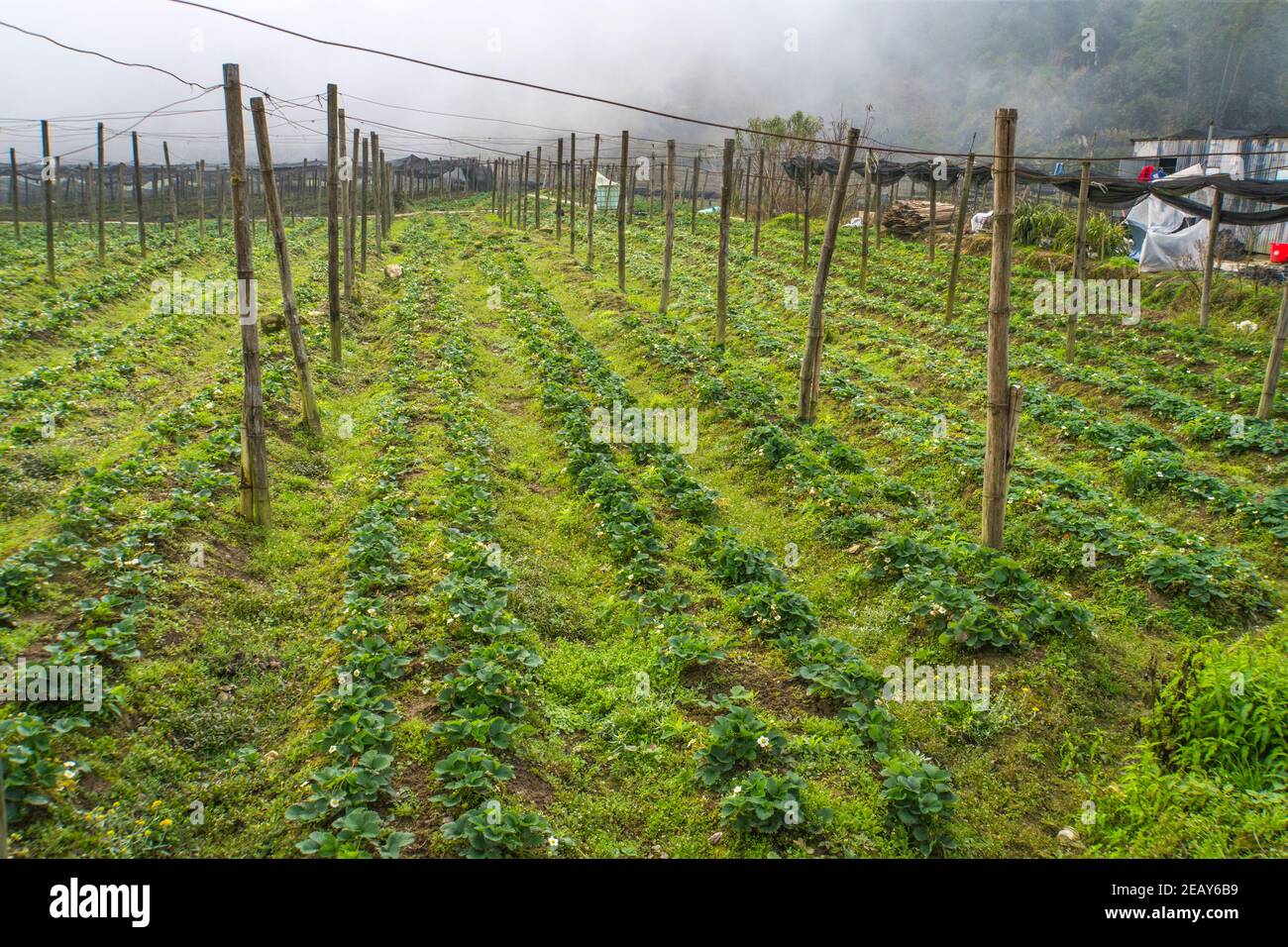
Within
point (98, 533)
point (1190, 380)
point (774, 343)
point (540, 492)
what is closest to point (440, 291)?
point (774, 343)

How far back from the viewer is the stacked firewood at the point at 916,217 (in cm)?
3734

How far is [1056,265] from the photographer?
28.8 metres

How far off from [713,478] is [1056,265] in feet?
71.9

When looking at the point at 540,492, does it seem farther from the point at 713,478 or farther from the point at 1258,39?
the point at 1258,39

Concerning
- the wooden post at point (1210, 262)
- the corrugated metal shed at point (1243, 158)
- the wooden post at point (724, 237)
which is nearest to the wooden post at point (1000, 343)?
the wooden post at point (724, 237)

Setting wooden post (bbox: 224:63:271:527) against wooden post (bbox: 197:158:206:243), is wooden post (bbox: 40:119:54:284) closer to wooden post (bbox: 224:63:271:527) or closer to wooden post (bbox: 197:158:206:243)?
wooden post (bbox: 197:158:206:243)

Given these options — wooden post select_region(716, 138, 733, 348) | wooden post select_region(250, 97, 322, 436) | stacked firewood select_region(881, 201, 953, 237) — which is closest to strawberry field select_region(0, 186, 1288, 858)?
wooden post select_region(250, 97, 322, 436)

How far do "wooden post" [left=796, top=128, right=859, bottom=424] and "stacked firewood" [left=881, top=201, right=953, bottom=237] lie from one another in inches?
998

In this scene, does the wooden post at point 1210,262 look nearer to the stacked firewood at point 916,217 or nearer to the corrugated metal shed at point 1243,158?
the corrugated metal shed at point 1243,158

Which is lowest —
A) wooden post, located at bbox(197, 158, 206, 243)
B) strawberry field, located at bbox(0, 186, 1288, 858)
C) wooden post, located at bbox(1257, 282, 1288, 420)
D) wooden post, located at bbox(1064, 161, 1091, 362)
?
strawberry field, located at bbox(0, 186, 1288, 858)

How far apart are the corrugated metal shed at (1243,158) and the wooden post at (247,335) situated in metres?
30.8

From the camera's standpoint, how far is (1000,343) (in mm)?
9625

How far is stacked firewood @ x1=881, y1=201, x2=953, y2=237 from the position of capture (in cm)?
3734

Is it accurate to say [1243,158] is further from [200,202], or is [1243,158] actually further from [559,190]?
[200,202]
